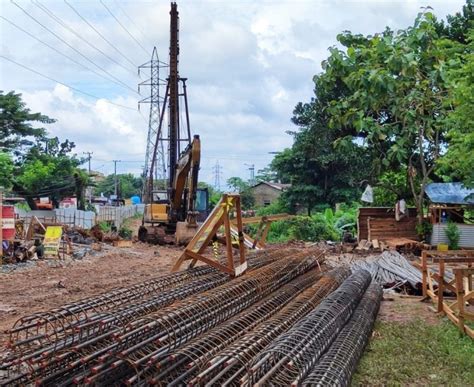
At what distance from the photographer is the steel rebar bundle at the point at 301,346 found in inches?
161

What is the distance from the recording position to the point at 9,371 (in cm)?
477

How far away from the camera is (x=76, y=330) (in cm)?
466

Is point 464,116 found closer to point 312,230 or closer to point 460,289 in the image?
point 460,289

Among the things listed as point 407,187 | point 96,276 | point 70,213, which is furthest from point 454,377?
point 70,213

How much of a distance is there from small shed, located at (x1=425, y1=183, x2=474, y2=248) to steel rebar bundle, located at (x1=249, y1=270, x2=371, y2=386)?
14.7 m

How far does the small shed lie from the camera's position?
2047 cm

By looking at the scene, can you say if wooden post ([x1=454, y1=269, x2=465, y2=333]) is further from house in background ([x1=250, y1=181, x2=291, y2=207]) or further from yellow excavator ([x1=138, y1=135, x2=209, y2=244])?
house in background ([x1=250, y1=181, x2=291, y2=207])

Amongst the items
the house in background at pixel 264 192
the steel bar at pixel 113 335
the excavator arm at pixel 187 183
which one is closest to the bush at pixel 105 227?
the excavator arm at pixel 187 183

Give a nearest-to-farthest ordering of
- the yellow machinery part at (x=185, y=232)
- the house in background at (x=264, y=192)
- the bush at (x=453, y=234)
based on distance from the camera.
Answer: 1. the yellow machinery part at (x=185, y=232)
2. the bush at (x=453, y=234)
3. the house in background at (x=264, y=192)

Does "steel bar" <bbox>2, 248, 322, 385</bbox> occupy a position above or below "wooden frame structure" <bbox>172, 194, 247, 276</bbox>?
below

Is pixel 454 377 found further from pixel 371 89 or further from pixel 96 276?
pixel 96 276

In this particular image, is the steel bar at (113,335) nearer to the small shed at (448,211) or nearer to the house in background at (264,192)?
the small shed at (448,211)

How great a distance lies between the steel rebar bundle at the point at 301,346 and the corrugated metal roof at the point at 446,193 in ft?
48.7

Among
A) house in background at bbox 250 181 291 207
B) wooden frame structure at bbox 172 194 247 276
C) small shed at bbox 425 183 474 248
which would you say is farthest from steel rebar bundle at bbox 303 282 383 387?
house in background at bbox 250 181 291 207
